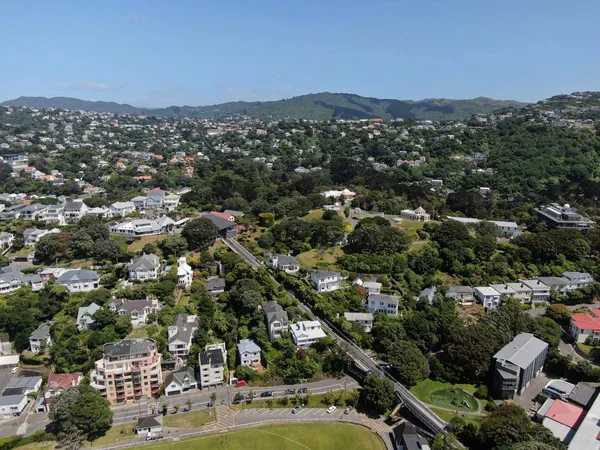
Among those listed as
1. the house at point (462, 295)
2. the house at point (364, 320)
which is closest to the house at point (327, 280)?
the house at point (364, 320)

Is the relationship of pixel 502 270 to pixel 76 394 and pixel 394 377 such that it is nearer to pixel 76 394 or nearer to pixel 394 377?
pixel 394 377

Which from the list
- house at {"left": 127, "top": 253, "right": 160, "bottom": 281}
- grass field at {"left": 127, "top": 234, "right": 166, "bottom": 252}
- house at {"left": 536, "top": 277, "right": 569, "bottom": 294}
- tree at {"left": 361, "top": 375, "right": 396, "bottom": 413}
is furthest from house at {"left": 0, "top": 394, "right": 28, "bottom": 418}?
house at {"left": 536, "top": 277, "right": 569, "bottom": 294}

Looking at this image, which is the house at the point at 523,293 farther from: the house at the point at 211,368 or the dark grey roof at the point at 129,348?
the dark grey roof at the point at 129,348

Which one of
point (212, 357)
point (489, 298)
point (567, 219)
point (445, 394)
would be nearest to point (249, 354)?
point (212, 357)

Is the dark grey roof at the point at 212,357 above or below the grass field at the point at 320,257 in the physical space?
below

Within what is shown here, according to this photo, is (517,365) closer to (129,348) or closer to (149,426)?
(149,426)

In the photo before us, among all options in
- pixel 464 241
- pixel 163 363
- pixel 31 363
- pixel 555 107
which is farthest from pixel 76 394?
pixel 555 107
